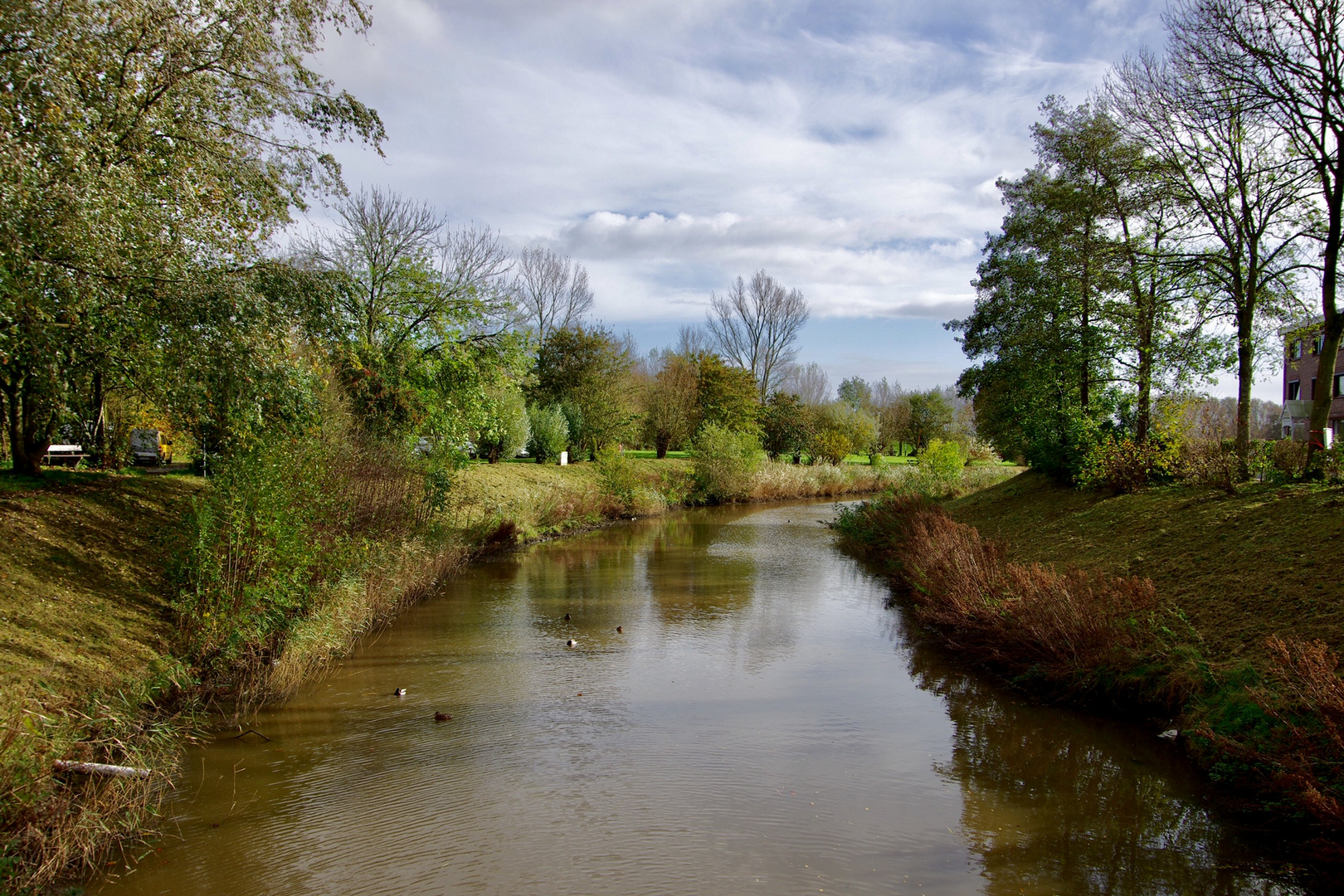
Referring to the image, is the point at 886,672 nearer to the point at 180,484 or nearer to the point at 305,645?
the point at 305,645

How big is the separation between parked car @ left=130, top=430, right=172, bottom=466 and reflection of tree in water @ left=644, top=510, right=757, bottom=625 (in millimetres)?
11453

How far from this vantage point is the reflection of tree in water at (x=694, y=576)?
13367 mm

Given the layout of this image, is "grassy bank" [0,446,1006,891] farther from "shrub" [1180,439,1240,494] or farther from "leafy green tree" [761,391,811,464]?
"leafy green tree" [761,391,811,464]

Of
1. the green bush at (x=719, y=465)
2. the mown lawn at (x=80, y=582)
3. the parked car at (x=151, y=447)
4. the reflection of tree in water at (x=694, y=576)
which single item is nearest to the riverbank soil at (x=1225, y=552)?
the reflection of tree in water at (x=694, y=576)

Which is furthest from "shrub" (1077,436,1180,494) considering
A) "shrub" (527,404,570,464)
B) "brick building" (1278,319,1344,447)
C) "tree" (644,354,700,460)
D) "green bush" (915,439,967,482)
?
"tree" (644,354,700,460)

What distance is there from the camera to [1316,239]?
12.5m

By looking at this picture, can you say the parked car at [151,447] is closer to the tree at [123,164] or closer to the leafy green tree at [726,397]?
the tree at [123,164]

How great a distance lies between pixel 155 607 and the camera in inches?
332

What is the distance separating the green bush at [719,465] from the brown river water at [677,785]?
2145 cm

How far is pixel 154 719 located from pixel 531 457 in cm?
2356

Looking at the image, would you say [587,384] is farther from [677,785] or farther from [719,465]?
[677,785]

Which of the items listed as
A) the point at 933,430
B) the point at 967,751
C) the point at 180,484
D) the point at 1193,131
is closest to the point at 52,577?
the point at 180,484

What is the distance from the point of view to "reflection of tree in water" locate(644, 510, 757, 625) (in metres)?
13.4

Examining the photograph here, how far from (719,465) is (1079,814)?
26610 millimetres
